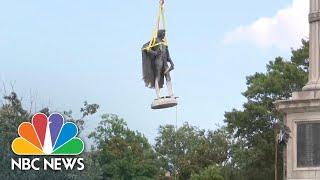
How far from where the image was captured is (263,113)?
48062mm

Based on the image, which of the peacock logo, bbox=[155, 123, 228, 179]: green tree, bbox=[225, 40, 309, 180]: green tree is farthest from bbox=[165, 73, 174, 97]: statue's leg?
bbox=[155, 123, 228, 179]: green tree

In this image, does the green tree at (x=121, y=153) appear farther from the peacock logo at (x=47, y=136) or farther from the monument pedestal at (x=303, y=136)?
the peacock logo at (x=47, y=136)

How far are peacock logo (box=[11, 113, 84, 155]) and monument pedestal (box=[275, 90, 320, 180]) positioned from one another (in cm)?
1174

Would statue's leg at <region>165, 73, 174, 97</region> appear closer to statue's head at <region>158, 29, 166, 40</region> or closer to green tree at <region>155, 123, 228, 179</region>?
statue's head at <region>158, 29, 166, 40</region>

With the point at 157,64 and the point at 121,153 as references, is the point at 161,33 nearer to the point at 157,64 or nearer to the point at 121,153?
the point at 157,64

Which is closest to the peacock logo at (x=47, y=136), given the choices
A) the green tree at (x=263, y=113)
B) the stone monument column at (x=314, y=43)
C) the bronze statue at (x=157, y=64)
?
the bronze statue at (x=157, y=64)

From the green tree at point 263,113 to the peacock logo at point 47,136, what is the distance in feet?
96.3

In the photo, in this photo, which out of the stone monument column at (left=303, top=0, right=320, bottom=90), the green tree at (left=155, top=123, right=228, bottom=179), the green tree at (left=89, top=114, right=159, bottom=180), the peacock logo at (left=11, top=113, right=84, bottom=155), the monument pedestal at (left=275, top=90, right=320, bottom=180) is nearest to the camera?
the peacock logo at (left=11, top=113, right=84, bottom=155)

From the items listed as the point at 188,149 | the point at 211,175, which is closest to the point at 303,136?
the point at 211,175

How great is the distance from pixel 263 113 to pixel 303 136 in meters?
19.2

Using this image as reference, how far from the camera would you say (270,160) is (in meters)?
48.8

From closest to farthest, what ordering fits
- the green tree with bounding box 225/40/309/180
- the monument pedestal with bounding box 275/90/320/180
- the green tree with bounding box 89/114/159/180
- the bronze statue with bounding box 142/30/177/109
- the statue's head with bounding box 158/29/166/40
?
the statue's head with bounding box 158/29/166/40 < the bronze statue with bounding box 142/30/177/109 < the monument pedestal with bounding box 275/90/320/180 < the green tree with bounding box 225/40/309/180 < the green tree with bounding box 89/114/159/180

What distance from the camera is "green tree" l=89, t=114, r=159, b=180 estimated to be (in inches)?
2147

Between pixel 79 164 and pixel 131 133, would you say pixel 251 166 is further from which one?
pixel 79 164
